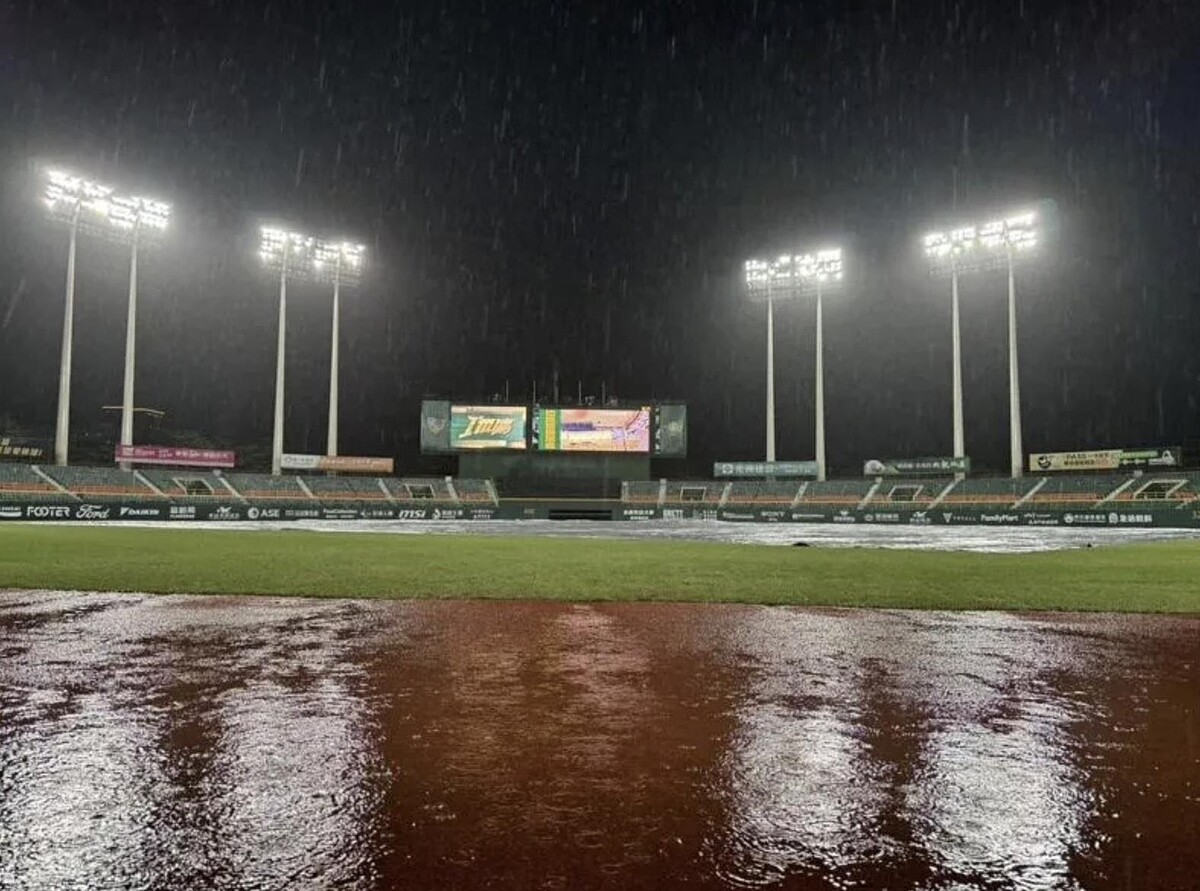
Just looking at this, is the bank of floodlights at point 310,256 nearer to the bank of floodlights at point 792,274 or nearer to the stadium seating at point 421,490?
the stadium seating at point 421,490

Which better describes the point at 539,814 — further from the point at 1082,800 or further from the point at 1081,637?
the point at 1081,637

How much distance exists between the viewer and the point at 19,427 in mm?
58969

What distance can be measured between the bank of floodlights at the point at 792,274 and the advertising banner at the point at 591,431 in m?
12.4

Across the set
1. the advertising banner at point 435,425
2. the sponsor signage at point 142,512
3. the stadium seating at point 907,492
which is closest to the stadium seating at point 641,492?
the advertising banner at point 435,425

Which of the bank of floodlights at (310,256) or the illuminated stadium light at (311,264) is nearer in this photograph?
the illuminated stadium light at (311,264)

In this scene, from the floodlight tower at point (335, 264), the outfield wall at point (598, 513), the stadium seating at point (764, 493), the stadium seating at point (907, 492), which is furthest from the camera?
the stadium seating at point (764, 493)

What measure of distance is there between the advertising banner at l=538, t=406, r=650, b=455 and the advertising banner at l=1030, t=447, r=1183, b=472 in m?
25.9

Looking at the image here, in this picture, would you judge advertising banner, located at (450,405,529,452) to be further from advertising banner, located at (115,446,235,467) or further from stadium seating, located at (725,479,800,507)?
stadium seating, located at (725,479,800,507)

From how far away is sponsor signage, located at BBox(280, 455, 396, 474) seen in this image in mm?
51875

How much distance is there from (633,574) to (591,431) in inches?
1660

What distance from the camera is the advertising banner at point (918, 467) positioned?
45719 millimetres

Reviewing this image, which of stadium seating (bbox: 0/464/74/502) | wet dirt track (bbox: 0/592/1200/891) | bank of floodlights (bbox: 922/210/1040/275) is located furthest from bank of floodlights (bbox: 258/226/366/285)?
wet dirt track (bbox: 0/592/1200/891)

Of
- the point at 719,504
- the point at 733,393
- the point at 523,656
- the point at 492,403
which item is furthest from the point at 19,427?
the point at 523,656

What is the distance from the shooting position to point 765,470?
55.0 m
